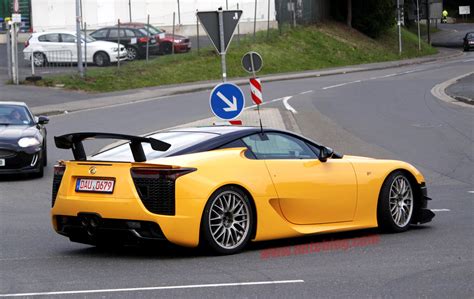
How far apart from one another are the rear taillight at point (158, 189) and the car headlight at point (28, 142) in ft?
28.3

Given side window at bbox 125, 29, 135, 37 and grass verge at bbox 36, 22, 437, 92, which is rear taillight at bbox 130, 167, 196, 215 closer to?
grass verge at bbox 36, 22, 437, 92

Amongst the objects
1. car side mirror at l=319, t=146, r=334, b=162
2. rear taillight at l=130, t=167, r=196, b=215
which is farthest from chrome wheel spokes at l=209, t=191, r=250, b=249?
car side mirror at l=319, t=146, r=334, b=162

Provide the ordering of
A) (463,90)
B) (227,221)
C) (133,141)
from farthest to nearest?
(463,90) → (227,221) → (133,141)

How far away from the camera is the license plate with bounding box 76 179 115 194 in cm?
936

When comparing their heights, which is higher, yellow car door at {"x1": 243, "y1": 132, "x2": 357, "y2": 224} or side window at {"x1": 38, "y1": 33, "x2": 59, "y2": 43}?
side window at {"x1": 38, "y1": 33, "x2": 59, "y2": 43}

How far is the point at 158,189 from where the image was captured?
362 inches

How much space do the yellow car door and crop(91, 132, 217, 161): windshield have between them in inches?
20.5

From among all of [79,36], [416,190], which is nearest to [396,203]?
[416,190]

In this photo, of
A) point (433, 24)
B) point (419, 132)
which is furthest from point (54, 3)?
point (433, 24)

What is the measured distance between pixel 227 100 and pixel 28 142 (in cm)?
Answer: 350

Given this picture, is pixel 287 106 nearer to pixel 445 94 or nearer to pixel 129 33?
pixel 445 94

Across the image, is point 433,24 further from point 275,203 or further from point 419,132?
point 275,203

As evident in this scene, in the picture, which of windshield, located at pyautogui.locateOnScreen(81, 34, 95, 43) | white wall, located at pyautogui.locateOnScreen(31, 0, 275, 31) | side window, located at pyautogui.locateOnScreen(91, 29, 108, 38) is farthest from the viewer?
white wall, located at pyautogui.locateOnScreen(31, 0, 275, 31)

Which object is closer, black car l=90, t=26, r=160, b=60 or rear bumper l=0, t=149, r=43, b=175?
rear bumper l=0, t=149, r=43, b=175
